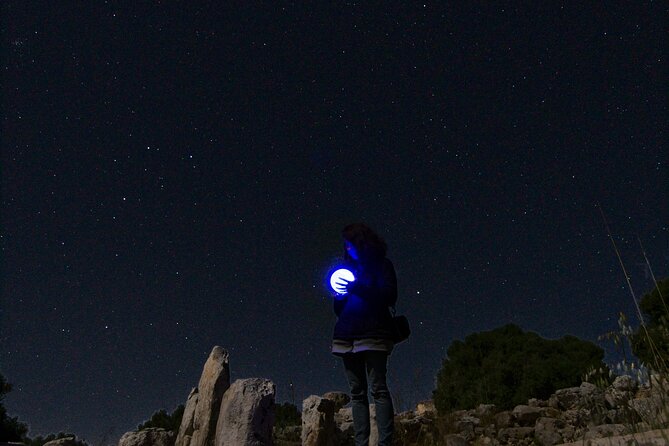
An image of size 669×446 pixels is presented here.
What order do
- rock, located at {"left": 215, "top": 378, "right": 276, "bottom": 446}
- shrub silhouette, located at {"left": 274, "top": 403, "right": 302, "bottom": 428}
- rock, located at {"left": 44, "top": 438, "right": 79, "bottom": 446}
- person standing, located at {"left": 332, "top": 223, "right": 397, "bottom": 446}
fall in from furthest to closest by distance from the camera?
1. shrub silhouette, located at {"left": 274, "top": 403, "right": 302, "bottom": 428}
2. rock, located at {"left": 44, "top": 438, "right": 79, "bottom": 446}
3. rock, located at {"left": 215, "top": 378, "right": 276, "bottom": 446}
4. person standing, located at {"left": 332, "top": 223, "right": 397, "bottom": 446}

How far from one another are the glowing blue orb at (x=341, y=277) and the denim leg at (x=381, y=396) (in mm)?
693

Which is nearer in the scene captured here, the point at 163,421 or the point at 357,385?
the point at 357,385

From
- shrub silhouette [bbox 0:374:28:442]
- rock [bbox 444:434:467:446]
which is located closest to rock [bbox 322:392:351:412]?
rock [bbox 444:434:467:446]

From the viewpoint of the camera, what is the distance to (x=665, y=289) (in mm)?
17953

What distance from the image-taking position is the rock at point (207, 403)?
7.77 meters

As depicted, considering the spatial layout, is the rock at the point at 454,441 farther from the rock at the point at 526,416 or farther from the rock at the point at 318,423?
the rock at the point at 526,416

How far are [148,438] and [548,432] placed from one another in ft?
19.5

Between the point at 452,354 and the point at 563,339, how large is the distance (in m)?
4.71

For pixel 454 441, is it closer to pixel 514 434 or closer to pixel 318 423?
pixel 318 423

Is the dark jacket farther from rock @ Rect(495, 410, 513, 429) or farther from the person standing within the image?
rock @ Rect(495, 410, 513, 429)

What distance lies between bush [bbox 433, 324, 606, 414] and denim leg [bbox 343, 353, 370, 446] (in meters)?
13.7

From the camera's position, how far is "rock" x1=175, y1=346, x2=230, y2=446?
7.77 meters

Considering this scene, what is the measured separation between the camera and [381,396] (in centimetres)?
468

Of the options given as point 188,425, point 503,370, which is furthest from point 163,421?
point 503,370
